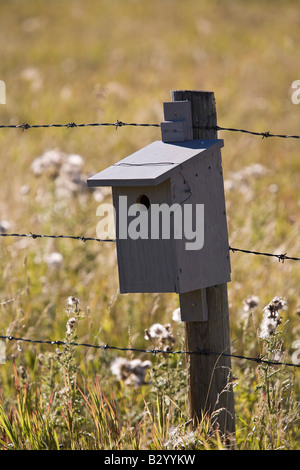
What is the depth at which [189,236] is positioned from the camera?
95.8 inches

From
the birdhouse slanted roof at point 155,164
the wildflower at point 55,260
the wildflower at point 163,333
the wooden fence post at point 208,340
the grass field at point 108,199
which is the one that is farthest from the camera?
the wildflower at point 55,260

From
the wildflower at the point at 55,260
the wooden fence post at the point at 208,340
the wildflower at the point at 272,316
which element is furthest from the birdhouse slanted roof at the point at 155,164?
the wildflower at the point at 55,260

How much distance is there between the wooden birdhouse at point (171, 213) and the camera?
2.37m

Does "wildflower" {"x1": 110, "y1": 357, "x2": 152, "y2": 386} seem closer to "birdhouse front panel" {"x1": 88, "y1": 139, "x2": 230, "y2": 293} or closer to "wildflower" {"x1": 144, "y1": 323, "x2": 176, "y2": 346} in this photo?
"wildflower" {"x1": 144, "y1": 323, "x2": 176, "y2": 346}

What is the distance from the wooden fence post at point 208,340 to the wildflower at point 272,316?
0.16 metres

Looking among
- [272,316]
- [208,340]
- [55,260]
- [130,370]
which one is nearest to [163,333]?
[130,370]

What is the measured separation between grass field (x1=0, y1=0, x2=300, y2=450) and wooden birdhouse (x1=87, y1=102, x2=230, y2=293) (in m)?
0.45

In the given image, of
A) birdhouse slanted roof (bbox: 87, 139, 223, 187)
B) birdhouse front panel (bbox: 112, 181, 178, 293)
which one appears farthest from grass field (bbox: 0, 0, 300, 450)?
birdhouse slanted roof (bbox: 87, 139, 223, 187)

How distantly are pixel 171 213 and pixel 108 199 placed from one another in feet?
12.7

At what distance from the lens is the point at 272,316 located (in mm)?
2625

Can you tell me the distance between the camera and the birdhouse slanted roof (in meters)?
2.30

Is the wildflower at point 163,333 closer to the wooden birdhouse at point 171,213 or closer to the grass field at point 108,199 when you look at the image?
the grass field at point 108,199

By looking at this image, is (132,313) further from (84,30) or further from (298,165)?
(84,30)

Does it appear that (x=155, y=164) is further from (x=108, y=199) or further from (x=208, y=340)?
(x=108, y=199)
